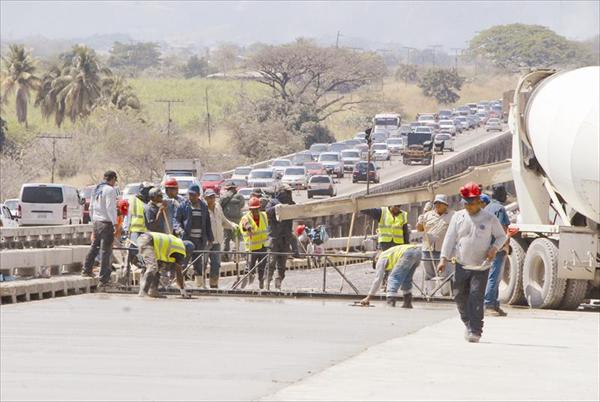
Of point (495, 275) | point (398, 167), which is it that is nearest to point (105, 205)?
point (495, 275)

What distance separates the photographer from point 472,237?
18.9m

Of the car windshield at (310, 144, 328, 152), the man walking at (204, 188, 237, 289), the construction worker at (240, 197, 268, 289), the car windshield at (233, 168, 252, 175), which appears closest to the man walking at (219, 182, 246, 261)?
the construction worker at (240, 197, 268, 289)

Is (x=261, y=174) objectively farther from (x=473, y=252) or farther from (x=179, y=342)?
(x=179, y=342)

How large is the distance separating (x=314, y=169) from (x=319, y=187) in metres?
13.7

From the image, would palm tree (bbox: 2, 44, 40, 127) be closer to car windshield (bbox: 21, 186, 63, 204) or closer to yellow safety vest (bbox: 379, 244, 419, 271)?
car windshield (bbox: 21, 186, 63, 204)

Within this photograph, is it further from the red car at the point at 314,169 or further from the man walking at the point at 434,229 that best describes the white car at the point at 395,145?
the man walking at the point at 434,229

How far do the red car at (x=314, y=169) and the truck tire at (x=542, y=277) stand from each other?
69.6 metres

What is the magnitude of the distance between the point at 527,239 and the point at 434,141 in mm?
98477

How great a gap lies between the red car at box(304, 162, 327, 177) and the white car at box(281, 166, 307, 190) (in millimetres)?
1668

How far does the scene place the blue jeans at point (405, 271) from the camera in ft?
76.6

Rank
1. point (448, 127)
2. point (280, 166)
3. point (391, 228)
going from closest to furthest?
point (391, 228), point (280, 166), point (448, 127)

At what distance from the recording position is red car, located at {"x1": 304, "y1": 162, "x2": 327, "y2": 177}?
98444mm

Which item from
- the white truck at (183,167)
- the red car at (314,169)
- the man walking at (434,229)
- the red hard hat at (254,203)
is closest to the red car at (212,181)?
the white truck at (183,167)

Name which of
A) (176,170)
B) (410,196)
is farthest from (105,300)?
(176,170)
